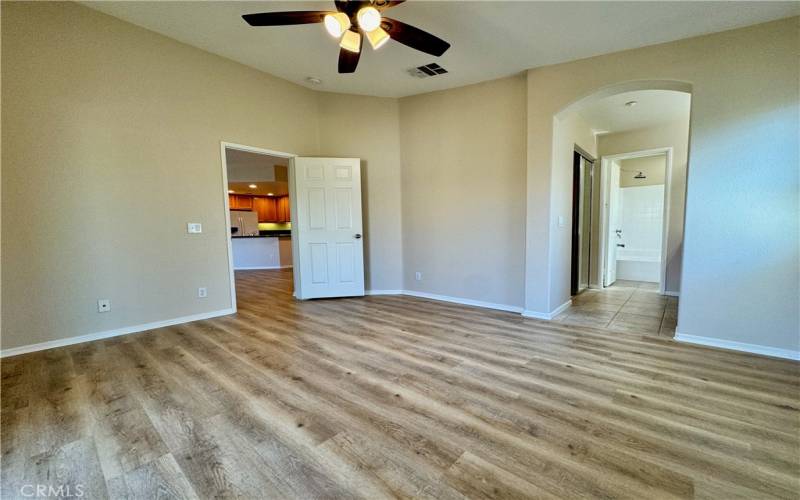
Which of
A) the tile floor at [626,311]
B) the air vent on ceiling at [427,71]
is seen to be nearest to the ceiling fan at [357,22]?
the air vent on ceiling at [427,71]

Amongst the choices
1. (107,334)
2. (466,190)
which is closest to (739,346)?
(466,190)

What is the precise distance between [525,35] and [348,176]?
109 inches

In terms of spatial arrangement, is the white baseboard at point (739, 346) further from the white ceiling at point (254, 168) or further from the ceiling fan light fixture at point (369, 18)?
the white ceiling at point (254, 168)

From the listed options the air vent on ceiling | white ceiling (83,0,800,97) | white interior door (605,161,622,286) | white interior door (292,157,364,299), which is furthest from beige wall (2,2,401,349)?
white interior door (605,161,622,286)

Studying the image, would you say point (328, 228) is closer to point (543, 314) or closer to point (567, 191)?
point (543, 314)

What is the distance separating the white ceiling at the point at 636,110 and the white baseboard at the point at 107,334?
510 cm

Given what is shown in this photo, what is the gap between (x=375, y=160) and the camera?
485 centimetres

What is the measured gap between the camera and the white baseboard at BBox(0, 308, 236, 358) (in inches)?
106

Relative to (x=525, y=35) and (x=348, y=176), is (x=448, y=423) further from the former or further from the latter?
(x=348, y=176)

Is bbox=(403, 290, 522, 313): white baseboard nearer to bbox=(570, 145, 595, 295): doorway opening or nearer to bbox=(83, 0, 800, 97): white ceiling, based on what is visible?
bbox=(570, 145, 595, 295): doorway opening

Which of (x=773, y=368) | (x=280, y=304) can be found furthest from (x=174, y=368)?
(x=773, y=368)

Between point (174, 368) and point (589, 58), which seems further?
point (589, 58)

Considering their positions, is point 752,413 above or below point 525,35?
below

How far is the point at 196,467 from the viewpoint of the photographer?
1.45 meters
